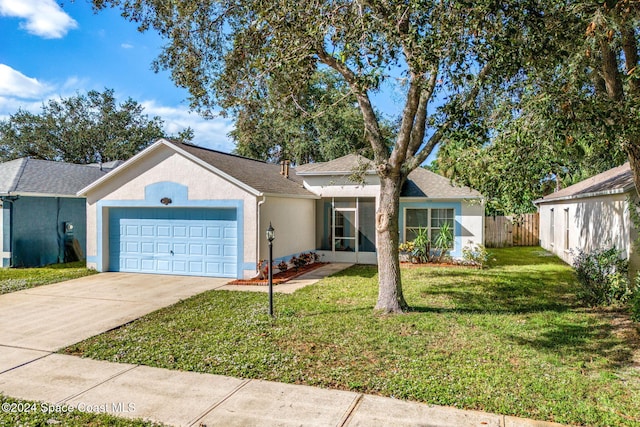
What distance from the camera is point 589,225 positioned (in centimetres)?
1283

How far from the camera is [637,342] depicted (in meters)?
6.57

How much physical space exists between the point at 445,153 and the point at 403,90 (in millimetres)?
1580

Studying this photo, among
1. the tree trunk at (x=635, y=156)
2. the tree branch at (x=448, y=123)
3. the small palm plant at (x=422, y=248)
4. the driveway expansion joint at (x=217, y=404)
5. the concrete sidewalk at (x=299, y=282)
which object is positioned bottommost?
the driveway expansion joint at (x=217, y=404)

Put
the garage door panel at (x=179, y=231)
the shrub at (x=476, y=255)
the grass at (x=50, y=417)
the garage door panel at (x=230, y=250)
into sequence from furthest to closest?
the shrub at (x=476, y=255), the garage door panel at (x=179, y=231), the garage door panel at (x=230, y=250), the grass at (x=50, y=417)

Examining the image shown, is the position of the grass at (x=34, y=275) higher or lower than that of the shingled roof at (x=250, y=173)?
lower

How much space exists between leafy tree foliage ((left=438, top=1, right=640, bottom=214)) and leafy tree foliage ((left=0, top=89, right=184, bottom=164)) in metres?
30.4

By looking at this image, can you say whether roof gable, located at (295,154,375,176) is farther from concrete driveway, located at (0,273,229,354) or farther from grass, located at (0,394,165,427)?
grass, located at (0,394,165,427)

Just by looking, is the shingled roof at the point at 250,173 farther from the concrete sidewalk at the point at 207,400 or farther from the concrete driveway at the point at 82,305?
the concrete sidewalk at the point at 207,400

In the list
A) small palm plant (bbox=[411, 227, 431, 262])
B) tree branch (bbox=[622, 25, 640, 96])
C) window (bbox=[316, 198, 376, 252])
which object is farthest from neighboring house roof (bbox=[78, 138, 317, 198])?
tree branch (bbox=[622, 25, 640, 96])

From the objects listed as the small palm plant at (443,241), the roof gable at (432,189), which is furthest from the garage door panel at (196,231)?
the small palm plant at (443,241)

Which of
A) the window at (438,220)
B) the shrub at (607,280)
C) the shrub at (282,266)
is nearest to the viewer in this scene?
the shrub at (607,280)

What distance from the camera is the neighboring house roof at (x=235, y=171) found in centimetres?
1234

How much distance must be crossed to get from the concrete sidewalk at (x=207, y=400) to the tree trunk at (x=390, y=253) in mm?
3610

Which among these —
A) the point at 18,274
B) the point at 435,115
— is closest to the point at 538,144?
the point at 435,115
